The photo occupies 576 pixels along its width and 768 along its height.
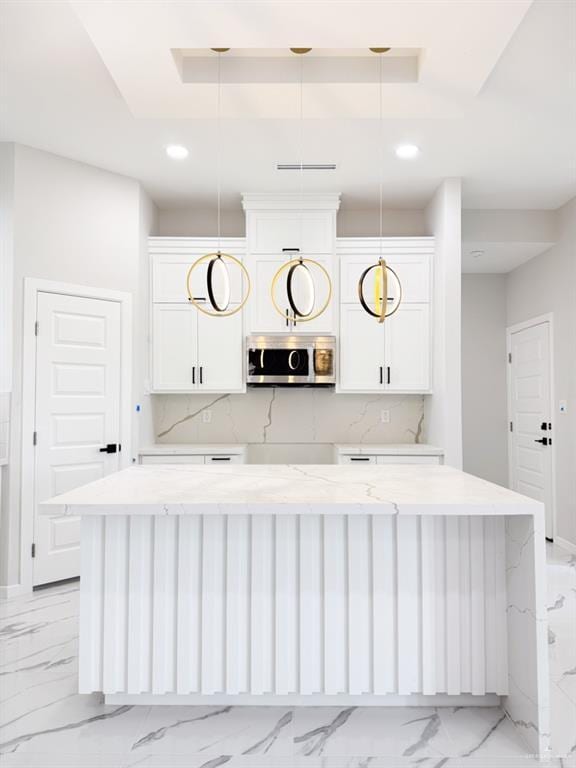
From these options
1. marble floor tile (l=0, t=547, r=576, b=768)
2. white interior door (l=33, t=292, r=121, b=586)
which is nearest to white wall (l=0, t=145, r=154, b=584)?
white interior door (l=33, t=292, r=121, b=586)

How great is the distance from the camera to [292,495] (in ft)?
6.59

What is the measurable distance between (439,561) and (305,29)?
2.25 meters

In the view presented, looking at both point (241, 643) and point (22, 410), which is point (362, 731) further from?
point (22, 410)

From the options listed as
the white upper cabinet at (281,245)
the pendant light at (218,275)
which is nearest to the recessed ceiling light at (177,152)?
the pendant light at (218,275)

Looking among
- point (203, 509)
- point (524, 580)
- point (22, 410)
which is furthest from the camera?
point (22, 410)

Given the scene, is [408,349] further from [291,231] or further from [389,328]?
[291,231]

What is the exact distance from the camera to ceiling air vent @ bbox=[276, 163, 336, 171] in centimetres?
399

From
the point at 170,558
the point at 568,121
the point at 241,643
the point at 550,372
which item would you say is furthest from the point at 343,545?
the point at 550,372

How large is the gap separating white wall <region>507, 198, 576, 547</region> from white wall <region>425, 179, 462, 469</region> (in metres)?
1.13

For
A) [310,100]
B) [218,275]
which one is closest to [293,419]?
[218,275]

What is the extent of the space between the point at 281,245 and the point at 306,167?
0.67 m

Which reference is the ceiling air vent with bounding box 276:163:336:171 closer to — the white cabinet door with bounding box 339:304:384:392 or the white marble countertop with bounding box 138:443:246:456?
the white cabinet door with bounding box 339:304:384:392

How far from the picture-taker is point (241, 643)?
84.5 inches

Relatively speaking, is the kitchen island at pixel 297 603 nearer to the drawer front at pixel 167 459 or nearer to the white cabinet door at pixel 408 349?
the drawer front at pixel 167 459
